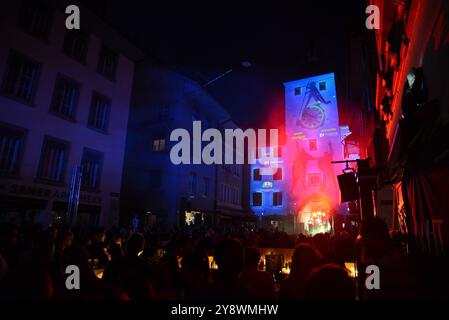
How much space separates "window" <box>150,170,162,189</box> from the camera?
26.2 metres

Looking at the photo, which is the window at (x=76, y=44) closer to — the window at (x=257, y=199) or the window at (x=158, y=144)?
the window at (x=158, y=144)

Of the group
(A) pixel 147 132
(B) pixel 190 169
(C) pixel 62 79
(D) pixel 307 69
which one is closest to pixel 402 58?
(C) pixel 62 79

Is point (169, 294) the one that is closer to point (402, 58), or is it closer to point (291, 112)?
point (402, 58)

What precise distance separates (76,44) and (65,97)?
3489 mm

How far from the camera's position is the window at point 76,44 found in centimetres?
1695

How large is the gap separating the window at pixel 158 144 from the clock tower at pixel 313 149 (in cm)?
2190

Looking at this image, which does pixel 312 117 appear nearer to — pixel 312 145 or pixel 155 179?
pixel 312 145

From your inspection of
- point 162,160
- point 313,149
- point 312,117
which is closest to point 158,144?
point 162,160

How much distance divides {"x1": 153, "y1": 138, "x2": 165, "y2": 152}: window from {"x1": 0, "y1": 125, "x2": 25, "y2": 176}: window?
1346 centimetres

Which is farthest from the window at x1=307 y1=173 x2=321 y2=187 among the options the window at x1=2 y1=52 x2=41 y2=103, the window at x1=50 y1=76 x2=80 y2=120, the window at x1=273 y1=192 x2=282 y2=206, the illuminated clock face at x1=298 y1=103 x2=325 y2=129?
the window at x1=2 y1=52 x2=41 y2=103

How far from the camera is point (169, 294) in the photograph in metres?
4.04

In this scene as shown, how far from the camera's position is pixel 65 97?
16766 mm

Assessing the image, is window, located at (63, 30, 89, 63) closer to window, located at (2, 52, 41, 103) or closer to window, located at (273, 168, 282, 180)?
window, located at (2, 52, 41, 103)

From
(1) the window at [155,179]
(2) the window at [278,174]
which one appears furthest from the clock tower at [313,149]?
(1) the window at [155,179]
